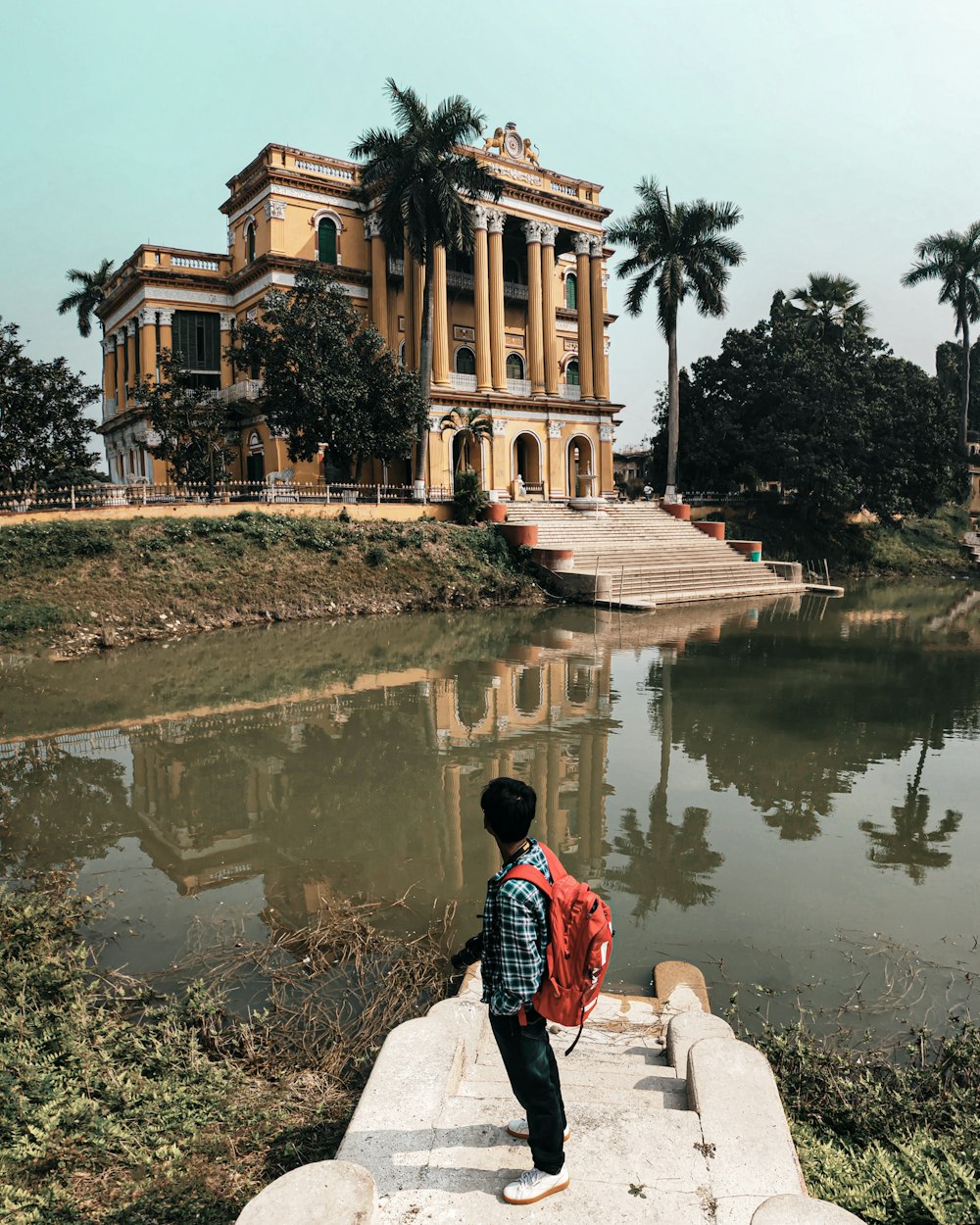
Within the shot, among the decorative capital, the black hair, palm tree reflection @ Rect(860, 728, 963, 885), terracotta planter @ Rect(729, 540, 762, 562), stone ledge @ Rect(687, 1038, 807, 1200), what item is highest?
the decorative capital

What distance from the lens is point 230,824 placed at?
7316 mm

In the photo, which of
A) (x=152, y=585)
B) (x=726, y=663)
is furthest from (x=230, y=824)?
Answer: (x=152, y=585)

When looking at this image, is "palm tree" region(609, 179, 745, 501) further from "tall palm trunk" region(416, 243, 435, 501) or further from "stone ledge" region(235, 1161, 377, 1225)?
"stone ledge" region(235, 1161, 377, 1225)

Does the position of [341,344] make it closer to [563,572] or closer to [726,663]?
[563,572]

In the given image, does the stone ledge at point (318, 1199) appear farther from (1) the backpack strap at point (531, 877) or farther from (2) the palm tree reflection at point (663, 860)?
(2) the palm tree reflection at point (663, 860)

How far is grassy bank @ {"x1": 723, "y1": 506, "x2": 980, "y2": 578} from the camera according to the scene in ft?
121

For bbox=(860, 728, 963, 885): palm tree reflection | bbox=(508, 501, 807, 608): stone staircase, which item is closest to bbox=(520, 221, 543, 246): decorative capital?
bbox=(508, 501, 807, 608): stone staircase

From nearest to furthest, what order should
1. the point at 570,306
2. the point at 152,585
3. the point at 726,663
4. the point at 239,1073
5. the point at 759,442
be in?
the point at 239,1073 → the point at 726,663 → the point at 152,585 → the point at 759,442 → the point at 570,306

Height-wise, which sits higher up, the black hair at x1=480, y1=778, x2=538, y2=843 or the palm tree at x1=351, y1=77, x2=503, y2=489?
the palm tree at x1=351, y1=77, x2=503, y2=489

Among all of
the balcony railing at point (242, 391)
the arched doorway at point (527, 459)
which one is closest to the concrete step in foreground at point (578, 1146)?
the balcony railing at point (242, 391)

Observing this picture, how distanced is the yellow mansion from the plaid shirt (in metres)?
29.3

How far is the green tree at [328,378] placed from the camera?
2455 cm

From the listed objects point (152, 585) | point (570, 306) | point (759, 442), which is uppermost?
point (570, 306)

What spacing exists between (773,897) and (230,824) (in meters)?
4.53
